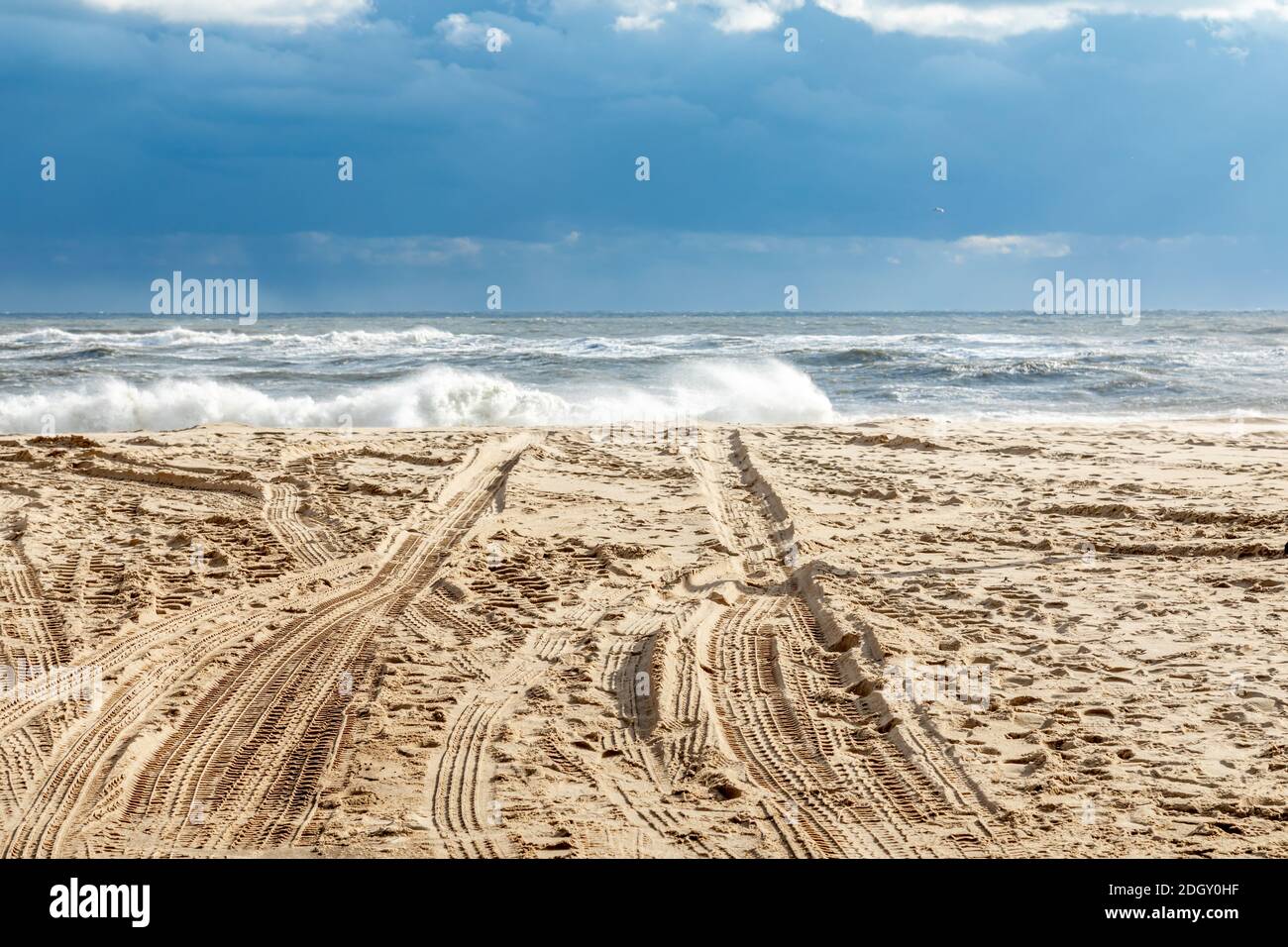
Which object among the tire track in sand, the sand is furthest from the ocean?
the tire track in sand

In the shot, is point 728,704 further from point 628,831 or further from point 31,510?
point 31,510

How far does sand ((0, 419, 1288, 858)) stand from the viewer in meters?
3.59

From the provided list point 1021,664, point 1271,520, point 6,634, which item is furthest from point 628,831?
point 1271,520

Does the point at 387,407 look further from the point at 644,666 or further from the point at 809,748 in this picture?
the point at 809,748

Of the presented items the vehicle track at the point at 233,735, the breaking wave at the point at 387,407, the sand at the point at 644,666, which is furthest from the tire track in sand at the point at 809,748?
the breaking wave at the point at 387,407

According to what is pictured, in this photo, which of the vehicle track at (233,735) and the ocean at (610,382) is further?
the ocean at (610,382)

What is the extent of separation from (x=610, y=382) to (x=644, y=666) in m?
17.1

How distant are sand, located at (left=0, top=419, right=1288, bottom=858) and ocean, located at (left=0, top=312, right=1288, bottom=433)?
268 inches

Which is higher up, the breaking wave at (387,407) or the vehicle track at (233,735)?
the breaking wave at (387,407)

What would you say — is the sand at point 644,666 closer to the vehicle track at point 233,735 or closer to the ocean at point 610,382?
the vehicle track at point 233,735

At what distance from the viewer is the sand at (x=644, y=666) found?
359cm

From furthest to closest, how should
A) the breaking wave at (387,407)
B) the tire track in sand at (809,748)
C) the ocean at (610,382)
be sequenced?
the ocean at (610,382)
the breaking wave at (387,407)
the tire track in sand at (809,748)

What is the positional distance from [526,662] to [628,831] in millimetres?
1711

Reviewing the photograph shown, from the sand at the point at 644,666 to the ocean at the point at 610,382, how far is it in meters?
6.81
